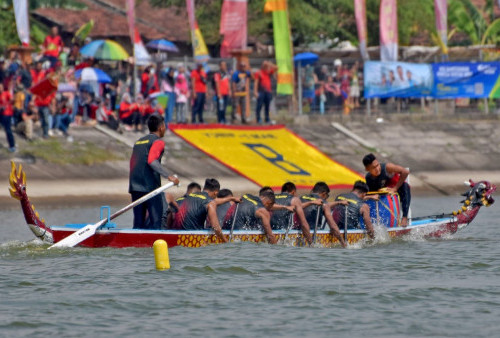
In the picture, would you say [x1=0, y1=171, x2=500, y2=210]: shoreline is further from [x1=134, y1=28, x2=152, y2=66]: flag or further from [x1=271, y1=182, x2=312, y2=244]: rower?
[x1=271, y1=182, x2=312, y2=244]: rower

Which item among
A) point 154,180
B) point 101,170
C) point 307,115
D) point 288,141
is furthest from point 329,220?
point 307,115

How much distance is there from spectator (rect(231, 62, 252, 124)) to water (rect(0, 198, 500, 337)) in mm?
13771

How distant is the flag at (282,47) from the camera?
3338cm

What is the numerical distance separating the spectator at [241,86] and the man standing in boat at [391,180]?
12.5 meters

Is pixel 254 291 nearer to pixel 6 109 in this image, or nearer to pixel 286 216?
pixel 286 216

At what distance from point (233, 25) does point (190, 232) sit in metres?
16.2

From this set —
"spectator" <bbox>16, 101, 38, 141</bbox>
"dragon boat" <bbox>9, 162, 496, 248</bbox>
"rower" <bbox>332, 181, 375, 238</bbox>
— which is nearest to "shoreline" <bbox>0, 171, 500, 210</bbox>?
"spectator" <bbox>16, 101, 38, 141</bbox>

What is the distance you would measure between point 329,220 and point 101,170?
1186 cm

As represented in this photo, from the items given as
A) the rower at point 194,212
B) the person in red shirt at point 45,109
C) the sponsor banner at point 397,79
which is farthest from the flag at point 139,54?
the rower at point 194,212

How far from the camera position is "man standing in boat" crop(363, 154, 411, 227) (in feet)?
64.7

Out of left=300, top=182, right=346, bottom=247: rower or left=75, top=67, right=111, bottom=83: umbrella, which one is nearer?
left=300, top=182, right=346, bottom=247: rower

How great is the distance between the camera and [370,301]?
13930 mm

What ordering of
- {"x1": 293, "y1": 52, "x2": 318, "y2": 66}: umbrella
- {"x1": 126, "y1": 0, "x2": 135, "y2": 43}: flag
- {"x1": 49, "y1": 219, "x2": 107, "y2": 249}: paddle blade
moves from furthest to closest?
{"x1": 293, "y1": 52, "x2": 318, "y2": 66}: umbrella
{"x1": 126, "y1": 0, "x2": 135, "y2": 43}: flag
{"x1": 49, "y1": 219, "x2": 107, "y2": 249}: paddle blade

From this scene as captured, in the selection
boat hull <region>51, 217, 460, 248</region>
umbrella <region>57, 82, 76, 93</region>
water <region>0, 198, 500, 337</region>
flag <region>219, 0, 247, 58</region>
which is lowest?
water <region>0, 198, 500, 337</region>
